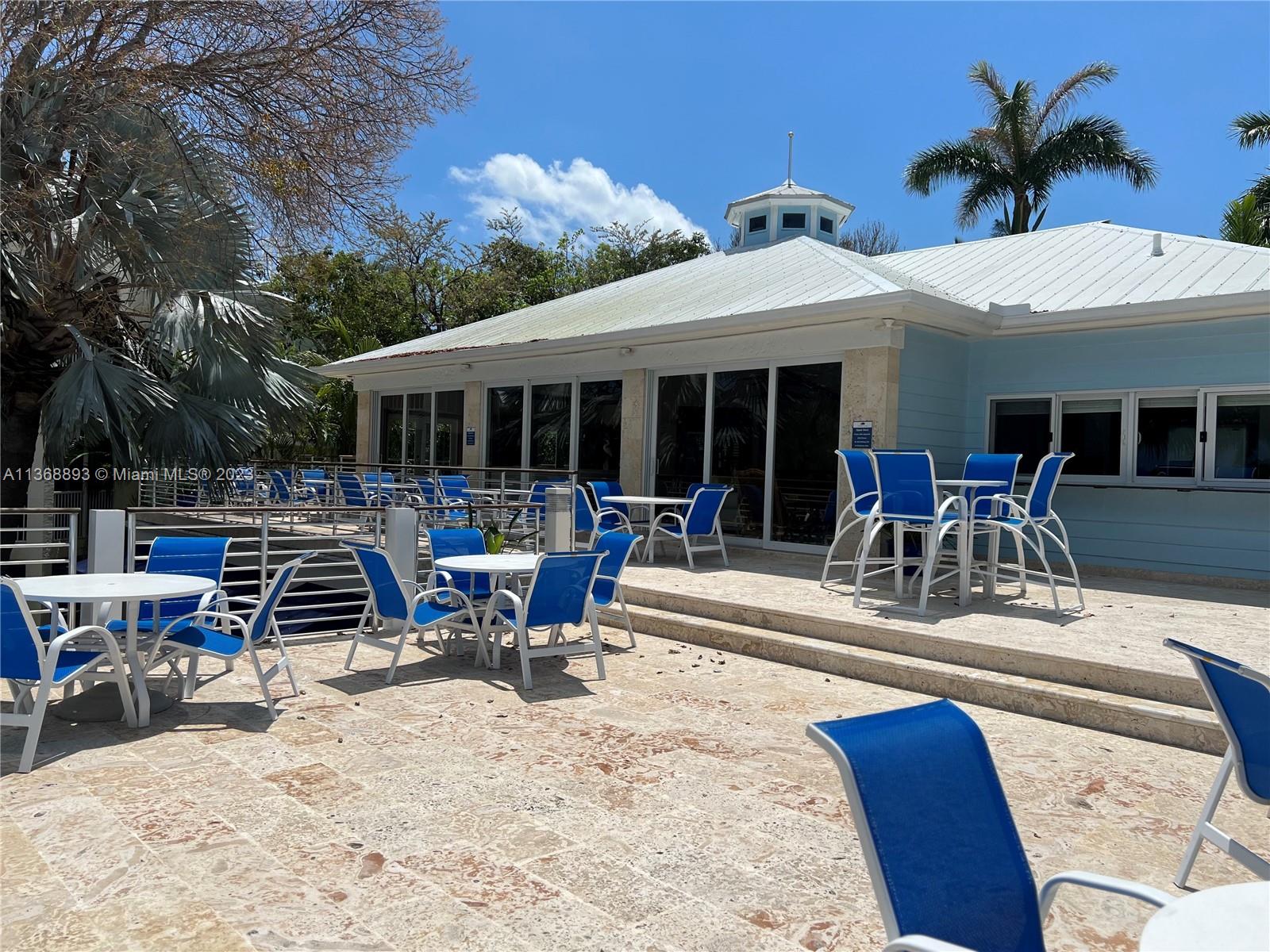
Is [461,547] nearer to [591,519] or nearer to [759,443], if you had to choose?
[591,519]

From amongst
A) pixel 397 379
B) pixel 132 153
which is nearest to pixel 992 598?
pixel 132 153

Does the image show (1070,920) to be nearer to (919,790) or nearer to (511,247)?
(919,790)

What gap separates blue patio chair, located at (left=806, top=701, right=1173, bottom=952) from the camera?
170 cm

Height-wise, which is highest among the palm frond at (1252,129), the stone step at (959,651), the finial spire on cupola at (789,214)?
the palm frond at (1252,129)

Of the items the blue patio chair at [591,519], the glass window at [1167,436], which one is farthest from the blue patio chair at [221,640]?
the glass window at [1167,436]

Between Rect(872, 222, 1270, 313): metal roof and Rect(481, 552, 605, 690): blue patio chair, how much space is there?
6.62m

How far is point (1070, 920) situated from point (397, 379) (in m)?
15.4

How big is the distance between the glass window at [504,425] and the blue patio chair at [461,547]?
7381 mm

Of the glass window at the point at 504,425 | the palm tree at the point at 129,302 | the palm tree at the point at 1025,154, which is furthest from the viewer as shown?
the palm tree at the point at 1025,154

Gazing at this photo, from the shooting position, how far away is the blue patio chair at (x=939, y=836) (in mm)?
1697

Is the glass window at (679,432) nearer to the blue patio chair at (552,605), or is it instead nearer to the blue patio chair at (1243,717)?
the blue patio chair at (552,605)

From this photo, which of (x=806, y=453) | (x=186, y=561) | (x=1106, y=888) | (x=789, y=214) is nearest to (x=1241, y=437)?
(x=806, y=453)

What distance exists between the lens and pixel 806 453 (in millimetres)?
10562

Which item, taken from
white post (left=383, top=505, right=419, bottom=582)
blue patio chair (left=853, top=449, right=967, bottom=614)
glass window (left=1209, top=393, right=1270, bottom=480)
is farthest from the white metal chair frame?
glass window (left=1209, top=393, right=1270, bottom=480)
